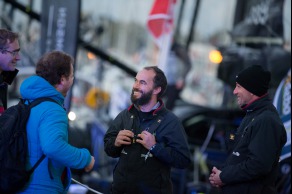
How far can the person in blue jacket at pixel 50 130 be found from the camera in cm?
354

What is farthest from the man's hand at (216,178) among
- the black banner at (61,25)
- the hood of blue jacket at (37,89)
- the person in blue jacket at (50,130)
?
the black banner at (61,25)

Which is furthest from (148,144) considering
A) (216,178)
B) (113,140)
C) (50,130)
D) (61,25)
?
(61,25)

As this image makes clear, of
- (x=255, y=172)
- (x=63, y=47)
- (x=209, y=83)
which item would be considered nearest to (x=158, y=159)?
(x=255, y=172)

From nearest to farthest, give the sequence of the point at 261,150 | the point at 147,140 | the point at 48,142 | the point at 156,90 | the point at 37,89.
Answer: the point at 48,142
the point at 37,89
the point at 261,150
the point at 147,140
the point at 156,90

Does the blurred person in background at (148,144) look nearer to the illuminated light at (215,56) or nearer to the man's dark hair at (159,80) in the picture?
the man's dark hair at (159,80)

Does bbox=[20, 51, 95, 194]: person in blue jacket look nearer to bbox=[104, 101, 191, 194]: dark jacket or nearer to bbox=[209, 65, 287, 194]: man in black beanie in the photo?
bbox=[104, 101, 191, 194]: dark jacket

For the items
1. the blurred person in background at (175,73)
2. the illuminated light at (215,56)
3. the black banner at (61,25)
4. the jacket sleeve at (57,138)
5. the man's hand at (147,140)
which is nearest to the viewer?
the jacket sleeve at (57,138)

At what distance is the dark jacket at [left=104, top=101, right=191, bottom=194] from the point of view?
421 cm

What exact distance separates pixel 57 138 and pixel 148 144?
86cm

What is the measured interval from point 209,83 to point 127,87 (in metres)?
1.69

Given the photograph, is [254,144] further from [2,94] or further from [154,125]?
[2,94]

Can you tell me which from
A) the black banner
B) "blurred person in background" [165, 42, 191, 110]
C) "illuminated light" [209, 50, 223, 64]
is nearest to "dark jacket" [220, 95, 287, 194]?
the black banner

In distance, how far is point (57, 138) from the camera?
11.6 ft

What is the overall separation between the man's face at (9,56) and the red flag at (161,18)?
3.19 m
